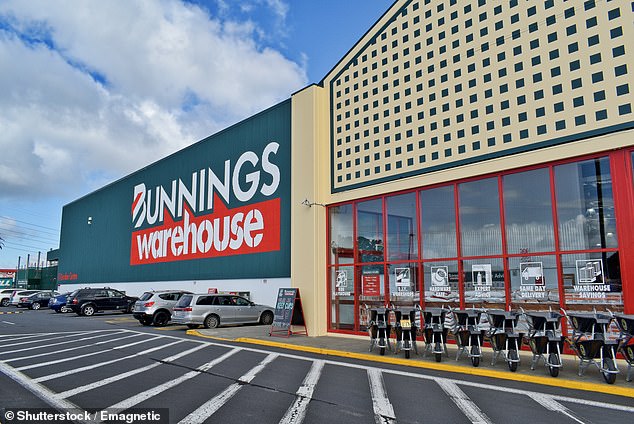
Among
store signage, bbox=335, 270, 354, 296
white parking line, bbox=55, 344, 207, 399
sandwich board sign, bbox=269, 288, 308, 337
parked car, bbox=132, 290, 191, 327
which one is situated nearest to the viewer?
white parking line, bbox=55, 344, 207, 399

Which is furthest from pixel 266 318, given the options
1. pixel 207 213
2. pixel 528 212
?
pixel 528 212

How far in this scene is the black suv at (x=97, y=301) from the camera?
86.0 feet

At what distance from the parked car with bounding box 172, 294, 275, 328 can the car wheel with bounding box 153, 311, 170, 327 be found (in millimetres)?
1460

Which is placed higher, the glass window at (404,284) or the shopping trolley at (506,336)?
the glass window at (404,284)

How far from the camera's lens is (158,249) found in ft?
88.9

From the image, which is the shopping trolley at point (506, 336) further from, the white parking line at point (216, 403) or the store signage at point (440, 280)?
the white parking line at point (216, 403)

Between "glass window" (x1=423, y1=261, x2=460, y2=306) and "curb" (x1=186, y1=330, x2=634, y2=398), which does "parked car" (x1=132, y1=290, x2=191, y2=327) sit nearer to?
"curb" (x1=186, y1=330, x2=634, y2=398)

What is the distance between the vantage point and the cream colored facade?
10.4 metres

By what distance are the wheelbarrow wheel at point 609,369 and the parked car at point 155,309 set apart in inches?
629

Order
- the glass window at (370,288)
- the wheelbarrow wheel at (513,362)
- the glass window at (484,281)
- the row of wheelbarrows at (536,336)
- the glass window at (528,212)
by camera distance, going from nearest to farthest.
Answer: the row of wheelbarrows at (536,336) → the wheelbarrow wheel at (513,362) → the glass window at (528,212) → the glass window at (484,281) → the glass window at (370,288)

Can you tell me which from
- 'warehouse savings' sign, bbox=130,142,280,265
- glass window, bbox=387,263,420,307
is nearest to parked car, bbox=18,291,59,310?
'warehouse savings' sign, bbox=130,142,280,265

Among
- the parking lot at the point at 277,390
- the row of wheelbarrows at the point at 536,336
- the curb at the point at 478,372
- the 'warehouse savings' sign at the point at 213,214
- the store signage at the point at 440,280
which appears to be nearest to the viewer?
the parking lot at the point at 277,390

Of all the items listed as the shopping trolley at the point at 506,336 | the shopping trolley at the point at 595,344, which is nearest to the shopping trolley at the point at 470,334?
the shopping trolley at the point at 506,336

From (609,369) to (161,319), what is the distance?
1638 centimetres
